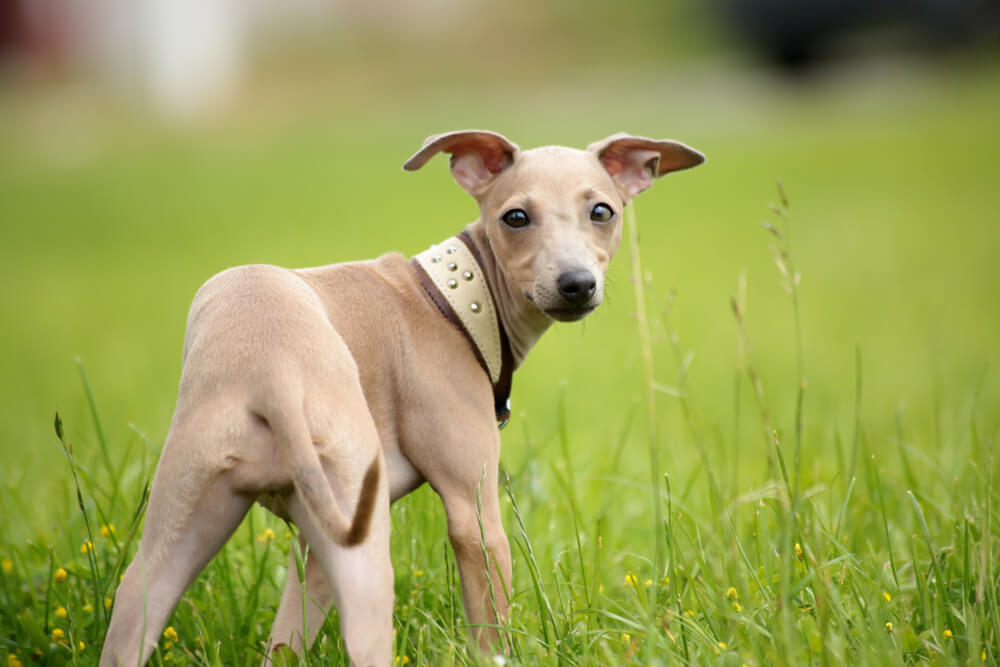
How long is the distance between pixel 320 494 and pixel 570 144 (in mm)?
16530

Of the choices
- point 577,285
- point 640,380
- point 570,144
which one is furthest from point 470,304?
point 570,144

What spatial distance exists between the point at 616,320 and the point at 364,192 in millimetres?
8495

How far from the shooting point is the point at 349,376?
253 centimetres

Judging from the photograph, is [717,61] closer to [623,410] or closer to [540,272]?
[623,410]

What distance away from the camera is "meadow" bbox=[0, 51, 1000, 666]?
9.31 feet

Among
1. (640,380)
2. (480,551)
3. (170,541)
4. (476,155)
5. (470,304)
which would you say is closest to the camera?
(170,541)

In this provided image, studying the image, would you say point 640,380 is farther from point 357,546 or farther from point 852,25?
point 852,25

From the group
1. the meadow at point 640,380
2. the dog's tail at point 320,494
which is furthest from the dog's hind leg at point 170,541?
the meadow at point 640,380

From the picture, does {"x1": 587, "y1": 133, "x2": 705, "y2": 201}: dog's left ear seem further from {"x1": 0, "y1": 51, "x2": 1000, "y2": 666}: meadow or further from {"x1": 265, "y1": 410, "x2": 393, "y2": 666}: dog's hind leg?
{"x1": 265, "y1": 410, "x2": 393, "y2": 666}: dog's hind leg

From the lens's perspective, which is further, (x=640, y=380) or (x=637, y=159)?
(x=640, y=380)

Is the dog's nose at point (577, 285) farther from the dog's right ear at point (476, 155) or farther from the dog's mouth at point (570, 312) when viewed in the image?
the dog's right ear at point (476, 155)

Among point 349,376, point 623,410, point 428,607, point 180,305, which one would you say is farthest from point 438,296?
point 180,305

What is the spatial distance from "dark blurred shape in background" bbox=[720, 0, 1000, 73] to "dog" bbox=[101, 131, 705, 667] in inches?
1207

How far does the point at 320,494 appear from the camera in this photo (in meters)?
2.28
